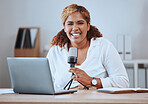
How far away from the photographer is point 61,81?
1.96m

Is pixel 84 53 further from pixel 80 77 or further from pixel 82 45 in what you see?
pixel 80 77

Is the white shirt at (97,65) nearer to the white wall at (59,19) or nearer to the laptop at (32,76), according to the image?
the laptop at (32,76)

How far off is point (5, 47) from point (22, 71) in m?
2.86

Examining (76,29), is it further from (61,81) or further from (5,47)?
(5,47)

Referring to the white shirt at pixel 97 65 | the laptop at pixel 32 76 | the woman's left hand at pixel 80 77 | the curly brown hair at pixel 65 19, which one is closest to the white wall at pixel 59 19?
the curly brown hair at pixel 65 19

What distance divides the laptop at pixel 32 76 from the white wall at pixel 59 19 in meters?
2.61

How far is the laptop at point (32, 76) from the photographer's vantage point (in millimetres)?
1159

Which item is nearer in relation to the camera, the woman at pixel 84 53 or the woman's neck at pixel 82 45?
the woman at pixel 84 53

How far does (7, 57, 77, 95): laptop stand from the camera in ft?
3.80

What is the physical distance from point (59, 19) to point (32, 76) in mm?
2744

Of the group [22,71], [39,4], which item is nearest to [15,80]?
[22,71]

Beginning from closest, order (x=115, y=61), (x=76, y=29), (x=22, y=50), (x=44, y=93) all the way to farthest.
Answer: (x=44, y=93) → (x=115, y=61) → (x=76, y=29) → (x=22, y=50)

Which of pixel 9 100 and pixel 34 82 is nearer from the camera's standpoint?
pixel 9 100

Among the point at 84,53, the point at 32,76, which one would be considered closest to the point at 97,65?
the point at 84,53
